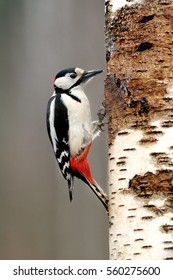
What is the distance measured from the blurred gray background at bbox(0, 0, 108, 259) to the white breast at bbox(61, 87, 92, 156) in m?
0.73

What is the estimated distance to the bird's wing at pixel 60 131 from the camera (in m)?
2.76

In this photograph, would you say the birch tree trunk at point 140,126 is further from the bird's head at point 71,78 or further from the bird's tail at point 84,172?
the bird's head at point 71,78

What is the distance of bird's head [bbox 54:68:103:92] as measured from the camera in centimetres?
279

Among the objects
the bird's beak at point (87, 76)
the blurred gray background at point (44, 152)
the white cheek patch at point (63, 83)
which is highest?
the bird's beak at point (87, 76)

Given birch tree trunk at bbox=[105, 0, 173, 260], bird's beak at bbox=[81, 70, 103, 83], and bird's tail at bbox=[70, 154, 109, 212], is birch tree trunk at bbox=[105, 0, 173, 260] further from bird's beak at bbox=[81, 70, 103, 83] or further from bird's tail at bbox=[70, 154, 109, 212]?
bird's beak at bbox=[81, 70, 103, 83]

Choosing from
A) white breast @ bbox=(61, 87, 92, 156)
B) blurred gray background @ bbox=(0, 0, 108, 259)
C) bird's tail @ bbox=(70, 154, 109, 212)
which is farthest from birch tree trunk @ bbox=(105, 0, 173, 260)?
blurred gray background @ bbox=(0, 0, 108, 259)

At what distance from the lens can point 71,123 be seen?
279cm

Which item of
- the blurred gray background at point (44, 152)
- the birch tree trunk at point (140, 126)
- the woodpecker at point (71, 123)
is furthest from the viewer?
the blurred gray background at point (44, 152)

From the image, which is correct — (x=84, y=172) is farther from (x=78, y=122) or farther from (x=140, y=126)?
(x=140, y=126)

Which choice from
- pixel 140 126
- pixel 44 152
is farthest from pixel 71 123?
pixel 44 152

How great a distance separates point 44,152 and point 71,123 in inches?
77.0

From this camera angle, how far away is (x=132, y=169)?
1893 millimetres

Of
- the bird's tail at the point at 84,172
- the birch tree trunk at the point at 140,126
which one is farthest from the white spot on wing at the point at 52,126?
the birch tree trunk at the point at 140,126
